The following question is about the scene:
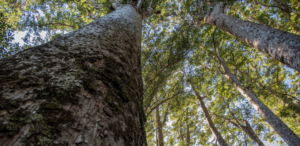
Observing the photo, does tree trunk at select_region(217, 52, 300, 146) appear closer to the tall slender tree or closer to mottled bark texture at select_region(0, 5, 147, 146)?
the tall slender tree

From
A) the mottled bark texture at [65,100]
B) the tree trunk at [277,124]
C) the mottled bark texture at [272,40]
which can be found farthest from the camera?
the tree trunk at [277,124]

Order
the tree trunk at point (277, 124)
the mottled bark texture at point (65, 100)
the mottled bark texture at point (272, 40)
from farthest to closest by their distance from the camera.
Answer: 1. the tree trunk at point (277, 124)
2. the mottled bark texture at point (272, 40)
3. the mottled bark texture at point (65, 100)

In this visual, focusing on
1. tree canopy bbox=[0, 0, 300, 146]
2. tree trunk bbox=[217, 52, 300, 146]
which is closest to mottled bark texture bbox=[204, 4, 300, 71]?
tree canopy bbox=[0, 0, 300, 146]

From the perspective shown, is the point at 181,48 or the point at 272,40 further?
the point at 181,48

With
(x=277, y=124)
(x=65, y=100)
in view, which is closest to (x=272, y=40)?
(x=65, y=100)

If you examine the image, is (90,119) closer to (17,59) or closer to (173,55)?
(17,59)

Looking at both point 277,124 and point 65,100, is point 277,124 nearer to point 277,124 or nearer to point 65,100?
point 277,124

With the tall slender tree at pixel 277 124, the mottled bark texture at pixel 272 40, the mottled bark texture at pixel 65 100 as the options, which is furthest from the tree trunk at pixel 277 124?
the mottled bark texture at pixel 65 100

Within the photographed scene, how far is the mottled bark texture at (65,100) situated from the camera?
17.6 inches

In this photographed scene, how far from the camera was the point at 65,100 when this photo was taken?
600mm

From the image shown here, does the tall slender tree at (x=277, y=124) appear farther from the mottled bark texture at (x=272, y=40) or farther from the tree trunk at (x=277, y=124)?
the mottled bark texture at (x=272, y=40)

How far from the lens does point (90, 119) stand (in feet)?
1.92

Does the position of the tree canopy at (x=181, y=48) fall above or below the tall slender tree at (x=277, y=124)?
above

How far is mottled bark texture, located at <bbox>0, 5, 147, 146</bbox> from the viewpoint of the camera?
45 cm
